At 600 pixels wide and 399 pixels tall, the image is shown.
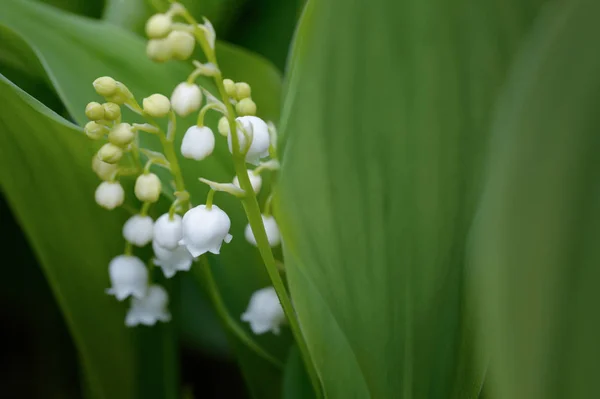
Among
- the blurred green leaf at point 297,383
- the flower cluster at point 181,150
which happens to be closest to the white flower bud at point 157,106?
the flower cluster at point 181,150

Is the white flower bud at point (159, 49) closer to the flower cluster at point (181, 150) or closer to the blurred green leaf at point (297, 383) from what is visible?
the flower cluster at point (181, 150)

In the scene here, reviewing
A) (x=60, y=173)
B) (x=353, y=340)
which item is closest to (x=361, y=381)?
(x=353, y=340)

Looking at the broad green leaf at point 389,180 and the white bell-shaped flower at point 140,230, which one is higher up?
the broad green leaf at point 389,180

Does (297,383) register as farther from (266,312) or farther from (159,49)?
(159,49)

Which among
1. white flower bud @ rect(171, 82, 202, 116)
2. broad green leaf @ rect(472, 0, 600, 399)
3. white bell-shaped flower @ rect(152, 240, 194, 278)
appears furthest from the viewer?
white bell-shaped flower @ rect(152, 240, 194, 278)

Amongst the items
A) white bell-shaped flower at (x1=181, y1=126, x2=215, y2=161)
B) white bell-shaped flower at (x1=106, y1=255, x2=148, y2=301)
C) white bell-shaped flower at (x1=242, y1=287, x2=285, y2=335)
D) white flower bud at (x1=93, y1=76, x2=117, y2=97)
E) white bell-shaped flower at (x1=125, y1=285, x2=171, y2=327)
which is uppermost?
white flower bud at (x1=93, y1=76, x2=117, y2=97)

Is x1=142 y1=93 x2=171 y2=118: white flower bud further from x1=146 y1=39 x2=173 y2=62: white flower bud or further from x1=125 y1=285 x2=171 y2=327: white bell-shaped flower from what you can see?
x1=125 y1=285 x2=171 y2=327: white bell-shaped flower

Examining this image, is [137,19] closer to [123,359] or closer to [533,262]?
[123,359]

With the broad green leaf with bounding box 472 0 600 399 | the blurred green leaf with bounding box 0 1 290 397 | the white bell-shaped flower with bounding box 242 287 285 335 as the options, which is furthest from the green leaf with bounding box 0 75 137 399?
the broad green leaf with bounding box 472 0 600 399
